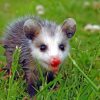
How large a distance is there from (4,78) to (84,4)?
450cm

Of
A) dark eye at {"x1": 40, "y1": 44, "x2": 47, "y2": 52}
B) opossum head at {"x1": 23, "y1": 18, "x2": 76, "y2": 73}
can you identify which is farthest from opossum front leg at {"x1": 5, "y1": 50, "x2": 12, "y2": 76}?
dark eye at {"x1": 40, "y1": 44, "x2": 47, "y2": 52}

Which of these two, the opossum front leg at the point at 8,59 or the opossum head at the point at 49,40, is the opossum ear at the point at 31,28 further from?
the opossum front leg at the point at 8,59

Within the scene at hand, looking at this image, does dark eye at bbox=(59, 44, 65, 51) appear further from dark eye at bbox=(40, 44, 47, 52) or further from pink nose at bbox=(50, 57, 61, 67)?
pink nose at bbox=(50, 57, 61, 67)

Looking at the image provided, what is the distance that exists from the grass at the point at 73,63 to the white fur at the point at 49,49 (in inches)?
6.1

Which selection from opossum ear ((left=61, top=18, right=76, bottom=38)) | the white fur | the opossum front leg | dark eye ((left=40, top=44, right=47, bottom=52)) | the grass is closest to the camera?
the grass

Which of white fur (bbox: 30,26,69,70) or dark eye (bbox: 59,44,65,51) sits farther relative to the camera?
dark eye (bbox: 59,44,65,51)

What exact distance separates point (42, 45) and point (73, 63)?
1068mm

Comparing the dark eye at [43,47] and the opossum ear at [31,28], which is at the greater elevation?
the opossum ear at [31,28]

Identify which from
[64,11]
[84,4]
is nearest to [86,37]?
Answer: [64,11]

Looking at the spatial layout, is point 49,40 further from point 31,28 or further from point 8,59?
point 8,59

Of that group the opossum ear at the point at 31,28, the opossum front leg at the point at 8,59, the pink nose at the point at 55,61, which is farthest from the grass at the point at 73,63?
the opossum ear at the point at 31,28

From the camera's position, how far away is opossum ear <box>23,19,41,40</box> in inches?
193

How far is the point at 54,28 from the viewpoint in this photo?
16.4 feet

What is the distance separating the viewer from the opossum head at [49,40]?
4.59 meters
